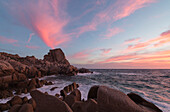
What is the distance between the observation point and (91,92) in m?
4.11

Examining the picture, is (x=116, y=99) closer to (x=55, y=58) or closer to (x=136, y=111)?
(x=136, y=111)

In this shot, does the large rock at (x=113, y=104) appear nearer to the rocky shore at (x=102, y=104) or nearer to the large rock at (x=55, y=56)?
the rocky shore at (x=102, y=104)

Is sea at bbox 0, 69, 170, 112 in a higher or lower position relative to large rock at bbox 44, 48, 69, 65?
lower

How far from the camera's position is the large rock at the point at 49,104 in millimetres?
2236

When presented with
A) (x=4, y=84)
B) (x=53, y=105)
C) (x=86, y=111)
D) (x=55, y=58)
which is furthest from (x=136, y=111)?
(x=55, y=58)

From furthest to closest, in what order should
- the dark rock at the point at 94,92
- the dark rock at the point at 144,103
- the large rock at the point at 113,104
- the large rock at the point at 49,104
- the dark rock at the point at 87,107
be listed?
the dark rock at the point at 94,92
the dark rock at the point at 87,107
the dark rock at the point at 144,103
the large rock at the point at 49,104
the large rock at the point at 113,104

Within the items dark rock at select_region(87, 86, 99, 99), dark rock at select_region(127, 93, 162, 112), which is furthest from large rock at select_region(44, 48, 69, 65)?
dark rock at select_region(127, 93, 162, 112)

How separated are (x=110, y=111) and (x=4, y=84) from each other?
13.8 m

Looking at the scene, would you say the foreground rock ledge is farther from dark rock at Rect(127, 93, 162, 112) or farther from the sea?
the sea

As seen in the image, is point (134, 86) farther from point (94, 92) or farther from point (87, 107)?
point (87, 107)

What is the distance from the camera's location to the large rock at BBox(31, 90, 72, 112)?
7.34 ft

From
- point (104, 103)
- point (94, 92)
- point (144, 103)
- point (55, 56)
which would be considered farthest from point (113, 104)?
point (55, 56)

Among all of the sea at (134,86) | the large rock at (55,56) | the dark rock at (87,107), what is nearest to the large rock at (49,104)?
the dark rock at (87,107)

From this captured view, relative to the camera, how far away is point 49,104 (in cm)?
245
